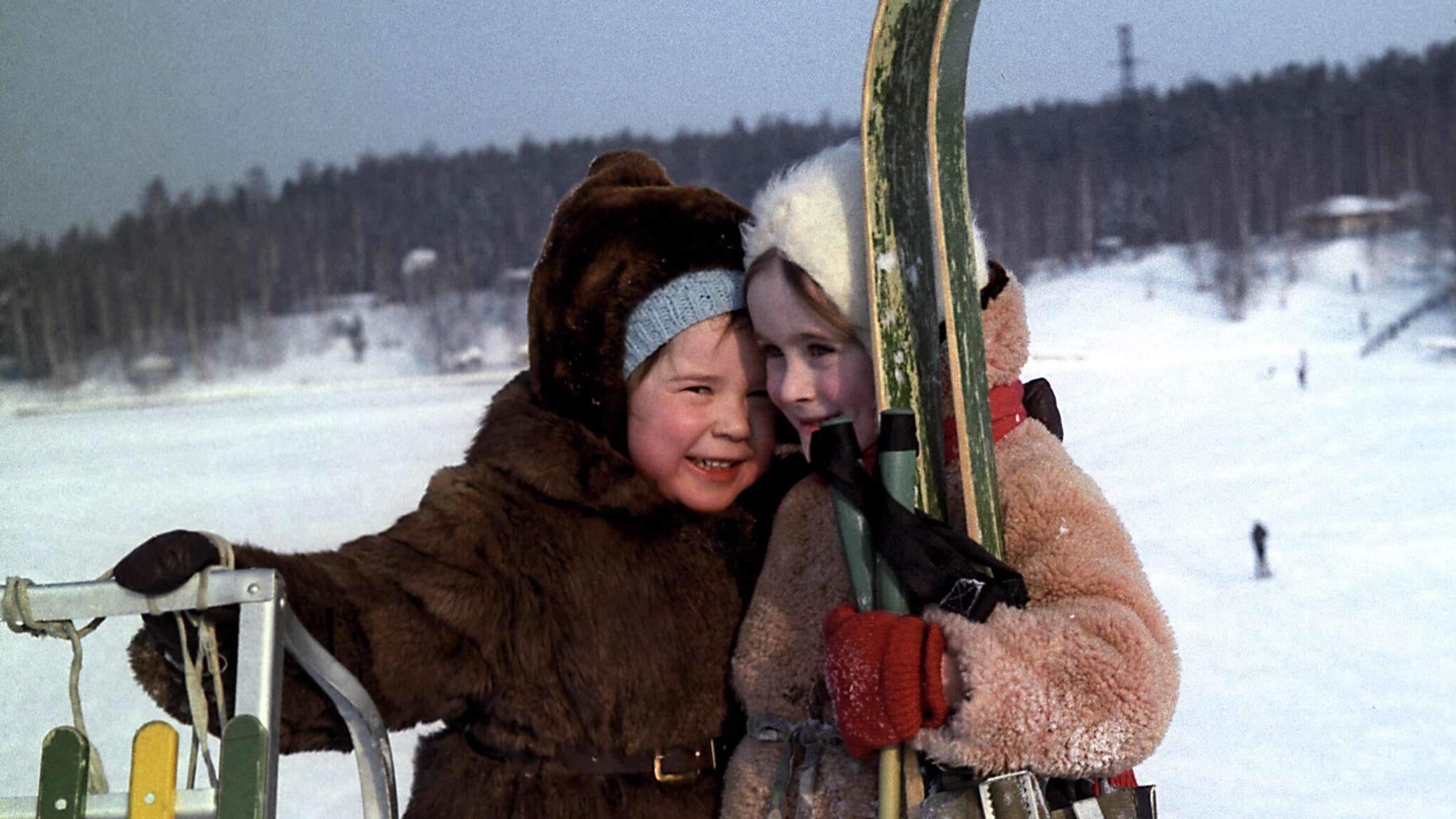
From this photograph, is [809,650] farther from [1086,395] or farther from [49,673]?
[1086,395]

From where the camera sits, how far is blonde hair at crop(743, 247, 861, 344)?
1.59 meters

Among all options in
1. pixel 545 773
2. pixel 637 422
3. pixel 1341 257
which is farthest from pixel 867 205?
pixel 1341 257

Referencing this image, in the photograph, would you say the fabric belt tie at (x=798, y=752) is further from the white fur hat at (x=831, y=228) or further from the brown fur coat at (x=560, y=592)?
the white fur hat at (x=831, y=228)

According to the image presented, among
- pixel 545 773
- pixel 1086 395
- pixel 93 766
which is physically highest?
pixel 93 766

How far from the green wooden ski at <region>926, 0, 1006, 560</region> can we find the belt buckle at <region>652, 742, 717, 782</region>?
61cm

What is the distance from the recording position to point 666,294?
1.80 meters

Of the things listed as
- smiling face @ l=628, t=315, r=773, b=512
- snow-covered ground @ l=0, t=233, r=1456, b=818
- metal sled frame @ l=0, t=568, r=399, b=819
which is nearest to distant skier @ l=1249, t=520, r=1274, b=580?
snow-covered ground @ l=0, t=233, r=1456, b=818

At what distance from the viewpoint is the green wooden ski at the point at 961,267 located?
1362 mm

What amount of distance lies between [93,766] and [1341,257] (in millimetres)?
45871

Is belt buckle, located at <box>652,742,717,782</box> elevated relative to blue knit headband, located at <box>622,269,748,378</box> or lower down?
lower down

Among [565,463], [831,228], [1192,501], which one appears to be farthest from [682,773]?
[1192,501]

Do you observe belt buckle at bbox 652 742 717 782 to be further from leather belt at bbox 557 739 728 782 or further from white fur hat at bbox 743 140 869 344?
white fur hat at bbox 743 140 869 344

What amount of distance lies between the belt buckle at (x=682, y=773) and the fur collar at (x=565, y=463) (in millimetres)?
357

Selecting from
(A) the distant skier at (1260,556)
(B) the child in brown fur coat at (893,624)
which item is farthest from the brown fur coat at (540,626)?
(A) the distant skier at (1260,556)
